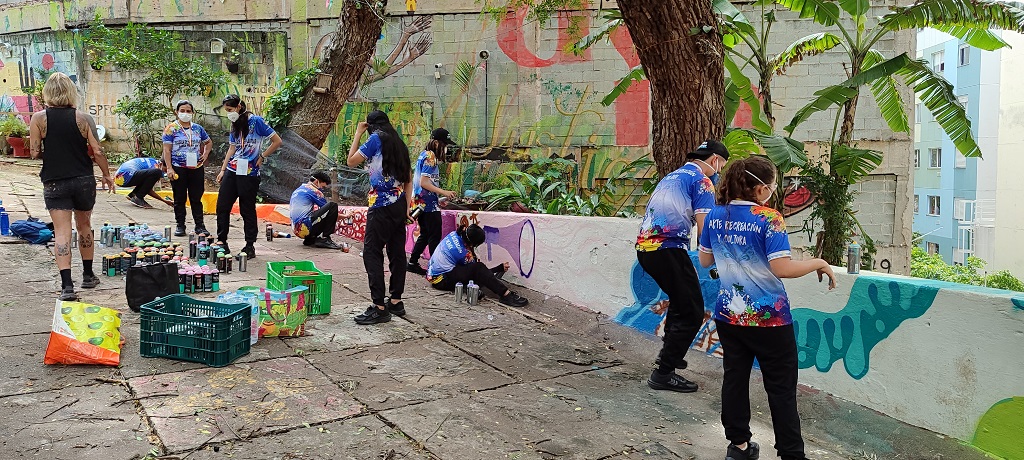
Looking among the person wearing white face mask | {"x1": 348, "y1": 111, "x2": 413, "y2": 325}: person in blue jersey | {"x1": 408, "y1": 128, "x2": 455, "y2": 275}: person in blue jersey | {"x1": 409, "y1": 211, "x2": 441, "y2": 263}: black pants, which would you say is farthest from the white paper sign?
{"x1": 348, "y1": 111, "x2": 413, "y2": 325}: person in blue jersey

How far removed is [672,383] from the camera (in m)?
4.89

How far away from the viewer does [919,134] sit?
118 feet

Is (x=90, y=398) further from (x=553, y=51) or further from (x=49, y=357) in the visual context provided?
(x=553, y=51)

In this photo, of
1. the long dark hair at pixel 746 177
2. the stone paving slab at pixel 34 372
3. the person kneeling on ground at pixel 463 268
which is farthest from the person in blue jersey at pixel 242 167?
the long dark hair at pixel 746 177

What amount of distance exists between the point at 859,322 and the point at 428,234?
4929 millimetres

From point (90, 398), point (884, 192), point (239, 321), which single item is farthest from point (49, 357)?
point (884, 192)

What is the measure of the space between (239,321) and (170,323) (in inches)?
16.3

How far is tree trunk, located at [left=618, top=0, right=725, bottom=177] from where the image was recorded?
605 centimetres

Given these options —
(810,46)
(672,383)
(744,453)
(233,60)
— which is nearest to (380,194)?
(672,383)

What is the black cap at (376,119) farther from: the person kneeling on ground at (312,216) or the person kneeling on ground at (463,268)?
the person kneeling on ground at (312,216)

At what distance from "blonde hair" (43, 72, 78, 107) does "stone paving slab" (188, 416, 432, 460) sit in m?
3.70

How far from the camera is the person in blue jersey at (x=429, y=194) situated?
26.1ft

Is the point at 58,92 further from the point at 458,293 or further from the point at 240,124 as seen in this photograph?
the point at 458,293

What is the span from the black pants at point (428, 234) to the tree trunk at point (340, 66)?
497 centimetres
